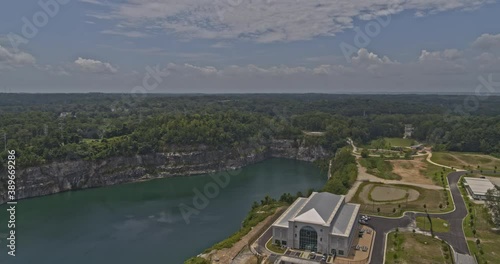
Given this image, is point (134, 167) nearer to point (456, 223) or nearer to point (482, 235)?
point (456, 223)

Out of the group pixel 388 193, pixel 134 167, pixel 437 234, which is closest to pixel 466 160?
pixel 388 193

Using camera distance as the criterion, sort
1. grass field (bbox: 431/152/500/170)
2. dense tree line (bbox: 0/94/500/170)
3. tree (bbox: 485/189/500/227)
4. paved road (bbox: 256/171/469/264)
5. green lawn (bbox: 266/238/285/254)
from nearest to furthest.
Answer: green lawn (bbox: 266/238/285/254) < paved road (bbox: 256/171/469/264) < tree (bbox: 485/189/500/227) < dense tree line (bbox: 0/94/500/170) < grass field (bbox: 431/152/500/170)

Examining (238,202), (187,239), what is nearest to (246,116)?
(238,202)

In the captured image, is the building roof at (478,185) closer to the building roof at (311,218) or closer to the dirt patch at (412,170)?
the dirt patch at (412,170)

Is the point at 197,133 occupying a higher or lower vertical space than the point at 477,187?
higher

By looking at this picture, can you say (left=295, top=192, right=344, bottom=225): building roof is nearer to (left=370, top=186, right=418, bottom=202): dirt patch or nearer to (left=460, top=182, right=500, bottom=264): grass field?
(left=370, top=186, right=418, bottom=202): dirt patch

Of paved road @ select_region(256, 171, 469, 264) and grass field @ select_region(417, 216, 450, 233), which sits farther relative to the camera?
grass field @ select_region(417, 216, 450, 233)

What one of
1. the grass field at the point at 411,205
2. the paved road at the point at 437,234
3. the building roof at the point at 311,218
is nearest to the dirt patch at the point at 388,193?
the grass field at the point at 411,205

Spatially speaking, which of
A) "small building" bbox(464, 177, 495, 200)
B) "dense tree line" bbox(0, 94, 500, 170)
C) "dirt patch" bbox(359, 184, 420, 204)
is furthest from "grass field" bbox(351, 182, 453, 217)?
"dense tree line" bbox(0, 94, 500, 170)
